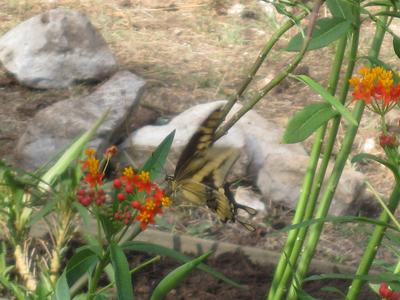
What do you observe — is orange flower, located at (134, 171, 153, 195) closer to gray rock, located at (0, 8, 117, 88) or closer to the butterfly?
the butterfly

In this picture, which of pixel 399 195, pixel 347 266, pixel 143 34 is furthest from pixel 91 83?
pixel 399 195

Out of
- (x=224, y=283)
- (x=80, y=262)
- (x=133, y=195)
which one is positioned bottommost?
(x=224, y=283)

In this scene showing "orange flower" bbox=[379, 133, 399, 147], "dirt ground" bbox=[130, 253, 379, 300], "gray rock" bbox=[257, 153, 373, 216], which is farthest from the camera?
"gray rock" bbox=[257, 153, 373, 216]

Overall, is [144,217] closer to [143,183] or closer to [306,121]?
[143,183]

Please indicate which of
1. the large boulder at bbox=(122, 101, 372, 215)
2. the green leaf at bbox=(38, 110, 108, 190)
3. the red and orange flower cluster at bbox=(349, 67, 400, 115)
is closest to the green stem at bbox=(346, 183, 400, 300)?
the red and orange flower cluster at bbox=(349, 67, 400, 115)

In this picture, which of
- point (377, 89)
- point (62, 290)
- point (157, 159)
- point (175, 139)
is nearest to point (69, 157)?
point (157, 159)

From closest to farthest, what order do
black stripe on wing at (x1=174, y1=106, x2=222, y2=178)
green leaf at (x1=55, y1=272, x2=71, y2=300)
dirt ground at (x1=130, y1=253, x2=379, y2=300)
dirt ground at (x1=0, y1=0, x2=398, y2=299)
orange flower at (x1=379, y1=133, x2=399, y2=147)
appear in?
orange flower at (x1=379, y1=133, x2=399, y2=147), green leaf at (x1=55, y1=272, x2=71, y2=300), black stripe on wing at (x1=174, y1=106, x2=222, y2=178), dirt ground at (x1=130, y1=253, x2=379, y2=300), dirt ground at (x1=0, y1=0, x2=398, y2=299)
